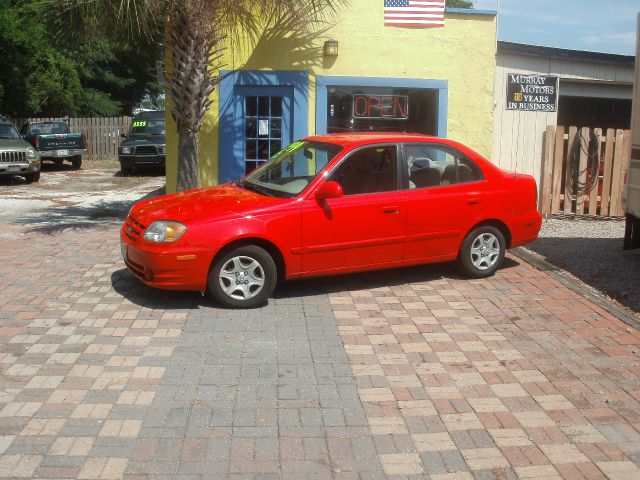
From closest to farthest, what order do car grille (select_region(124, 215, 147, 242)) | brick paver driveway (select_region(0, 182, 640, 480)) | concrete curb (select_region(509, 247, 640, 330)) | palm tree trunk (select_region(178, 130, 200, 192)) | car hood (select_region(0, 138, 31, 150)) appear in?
brick paver driveway (select_region(0, 182, 640, 480)) → concrete curb (select_region(509, 247, 640, 330)) → car grille (select_region(124, 215, 147, 242)) → palm tree trunk (select_region(178, 130, 200, 192)) → car hood (select_region(0, 138, 31, 150))

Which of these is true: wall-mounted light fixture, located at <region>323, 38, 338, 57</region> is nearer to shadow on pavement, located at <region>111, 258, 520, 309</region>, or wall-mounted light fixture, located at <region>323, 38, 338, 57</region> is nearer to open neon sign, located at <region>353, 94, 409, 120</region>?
open neon sign, located at <region>353, 94, 409, 120</region>

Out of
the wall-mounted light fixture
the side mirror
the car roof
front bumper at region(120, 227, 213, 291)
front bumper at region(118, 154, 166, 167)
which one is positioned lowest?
front bumper at region(120, 227, 213, 291)

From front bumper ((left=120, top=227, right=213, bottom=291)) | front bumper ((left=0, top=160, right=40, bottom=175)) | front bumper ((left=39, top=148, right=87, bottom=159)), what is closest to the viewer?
front bumper ((left=120, top=227, right=213, bottom=291))

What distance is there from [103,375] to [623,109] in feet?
43.3

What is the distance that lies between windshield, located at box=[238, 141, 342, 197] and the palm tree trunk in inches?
114

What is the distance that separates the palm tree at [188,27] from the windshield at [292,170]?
2.94 meters

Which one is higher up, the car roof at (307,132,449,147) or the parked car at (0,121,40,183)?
the car roof at (307,132,449,147)

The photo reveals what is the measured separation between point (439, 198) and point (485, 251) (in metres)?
0.87

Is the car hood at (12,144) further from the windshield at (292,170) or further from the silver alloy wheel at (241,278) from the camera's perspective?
the silver alloy wheel at (241,278)

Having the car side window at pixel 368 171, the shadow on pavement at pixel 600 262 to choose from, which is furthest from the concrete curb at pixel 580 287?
the car side window at pixel 368 171

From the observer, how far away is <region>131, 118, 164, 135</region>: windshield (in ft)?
75.7

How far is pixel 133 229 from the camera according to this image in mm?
7410

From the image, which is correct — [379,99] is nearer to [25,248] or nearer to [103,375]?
[25,248]

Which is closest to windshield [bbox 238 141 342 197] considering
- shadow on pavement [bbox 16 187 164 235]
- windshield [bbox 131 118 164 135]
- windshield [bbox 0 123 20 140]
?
shadow on pavement [bbox 16 187 164 235]
